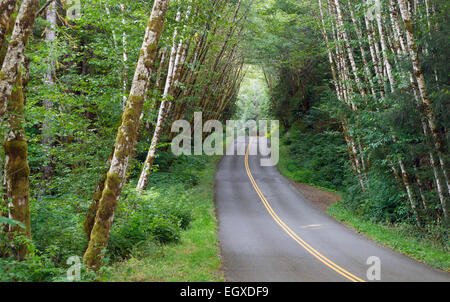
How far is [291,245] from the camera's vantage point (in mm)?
12188

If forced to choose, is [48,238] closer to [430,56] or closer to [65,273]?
[65,273]

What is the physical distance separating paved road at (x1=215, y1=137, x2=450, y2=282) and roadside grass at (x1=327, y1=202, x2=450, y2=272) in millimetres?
475

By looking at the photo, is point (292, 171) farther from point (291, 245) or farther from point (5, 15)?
point (5, 15)

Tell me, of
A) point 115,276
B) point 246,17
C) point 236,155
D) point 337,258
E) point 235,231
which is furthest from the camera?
point 236,155

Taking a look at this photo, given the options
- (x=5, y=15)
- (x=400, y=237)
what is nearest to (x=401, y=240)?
(x=400, y=237)

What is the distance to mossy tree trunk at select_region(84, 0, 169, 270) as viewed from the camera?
6305 millimetres

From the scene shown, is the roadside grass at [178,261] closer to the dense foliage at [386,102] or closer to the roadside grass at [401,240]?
the roadside grass at [401,240]

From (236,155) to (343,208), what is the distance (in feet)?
69.2

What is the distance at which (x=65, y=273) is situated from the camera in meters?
6.39

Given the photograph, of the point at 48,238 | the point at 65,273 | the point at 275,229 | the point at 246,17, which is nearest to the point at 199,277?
the point at 65,273

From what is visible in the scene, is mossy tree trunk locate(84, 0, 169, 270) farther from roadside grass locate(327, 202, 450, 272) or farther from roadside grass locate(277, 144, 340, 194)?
roadside grass locate(277, 144, 340, 194)

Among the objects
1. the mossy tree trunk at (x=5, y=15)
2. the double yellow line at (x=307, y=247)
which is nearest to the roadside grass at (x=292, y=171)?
the double yellow line at (x=307, y=247)

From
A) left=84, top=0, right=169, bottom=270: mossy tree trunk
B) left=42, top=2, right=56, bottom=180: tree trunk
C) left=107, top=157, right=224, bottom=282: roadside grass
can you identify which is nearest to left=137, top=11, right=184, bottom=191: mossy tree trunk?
left=107, top=157, right=224, bottom=282: roadside grass

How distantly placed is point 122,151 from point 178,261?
12.8 feet
